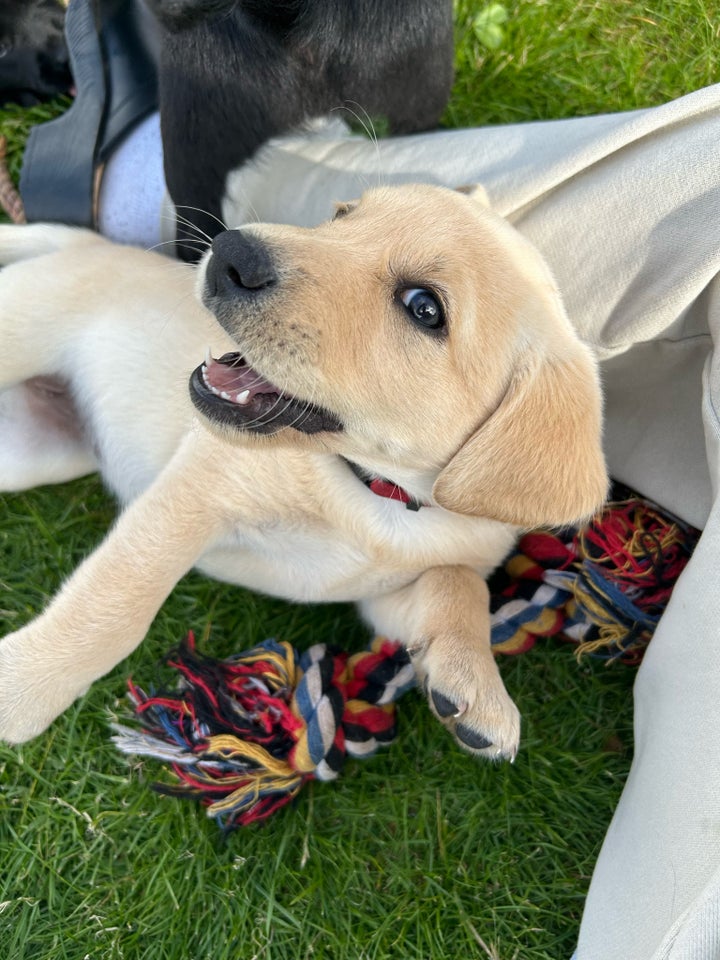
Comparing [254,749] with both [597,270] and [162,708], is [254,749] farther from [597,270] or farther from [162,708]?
[597,270]

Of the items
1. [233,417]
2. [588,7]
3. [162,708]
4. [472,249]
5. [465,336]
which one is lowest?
[162,708]

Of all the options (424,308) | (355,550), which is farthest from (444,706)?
(424,308)

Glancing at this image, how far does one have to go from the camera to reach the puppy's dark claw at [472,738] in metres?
1.92

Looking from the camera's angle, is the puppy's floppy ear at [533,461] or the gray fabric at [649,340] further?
the gray fabric at [649,340]

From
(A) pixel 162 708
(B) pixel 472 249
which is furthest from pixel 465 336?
(A) pixel 162 708

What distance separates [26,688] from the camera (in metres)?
1.89

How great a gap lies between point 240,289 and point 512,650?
150 centimetres

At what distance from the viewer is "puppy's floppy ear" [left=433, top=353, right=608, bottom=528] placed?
5.04ft

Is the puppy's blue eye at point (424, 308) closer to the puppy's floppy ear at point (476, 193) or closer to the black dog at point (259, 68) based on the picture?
the puppy's floppy ear at point (476, 193)

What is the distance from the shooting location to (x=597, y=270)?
2.17m

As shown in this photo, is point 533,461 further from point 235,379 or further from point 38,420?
point 38,420

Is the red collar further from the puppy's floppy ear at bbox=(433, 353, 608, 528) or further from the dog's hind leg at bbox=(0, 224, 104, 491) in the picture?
the dog's hind leg at bbox=(0, 224, 104, 491)

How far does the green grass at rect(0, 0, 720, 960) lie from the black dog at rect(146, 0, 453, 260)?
116cm

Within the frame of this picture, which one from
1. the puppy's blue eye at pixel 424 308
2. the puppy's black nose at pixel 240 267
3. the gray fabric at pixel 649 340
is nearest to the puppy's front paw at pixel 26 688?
the puppy's black nose at pixel 240 267
